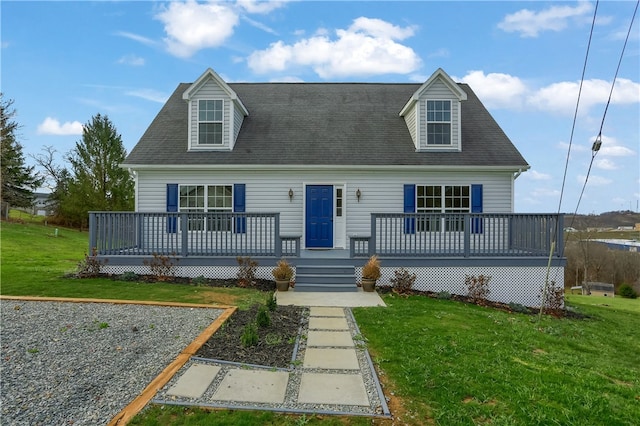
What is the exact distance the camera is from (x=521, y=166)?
12250mm

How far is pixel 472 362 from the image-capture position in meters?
4.64

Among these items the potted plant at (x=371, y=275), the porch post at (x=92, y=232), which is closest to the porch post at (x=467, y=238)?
the potted plant at (x=371, y=275)

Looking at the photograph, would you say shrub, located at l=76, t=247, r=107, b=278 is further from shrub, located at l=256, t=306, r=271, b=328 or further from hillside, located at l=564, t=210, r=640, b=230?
hillside, located at l=564, t=210, r=640, b=230

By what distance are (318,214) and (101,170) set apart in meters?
26.6

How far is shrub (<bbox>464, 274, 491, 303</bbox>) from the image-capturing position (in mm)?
9664

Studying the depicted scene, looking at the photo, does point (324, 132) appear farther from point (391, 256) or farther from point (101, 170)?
point (101, 170)

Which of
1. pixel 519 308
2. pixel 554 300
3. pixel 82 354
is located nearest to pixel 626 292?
pixel 554 300

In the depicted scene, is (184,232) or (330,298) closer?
(330,298)

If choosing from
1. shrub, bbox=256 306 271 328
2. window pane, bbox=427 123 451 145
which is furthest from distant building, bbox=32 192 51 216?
shrub, bbox=256 306 271 328

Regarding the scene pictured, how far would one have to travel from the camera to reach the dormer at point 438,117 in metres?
12.8

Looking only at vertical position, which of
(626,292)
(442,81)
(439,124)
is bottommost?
(626,292)

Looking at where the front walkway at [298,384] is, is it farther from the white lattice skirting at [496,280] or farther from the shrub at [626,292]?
the shrub at [626,292]

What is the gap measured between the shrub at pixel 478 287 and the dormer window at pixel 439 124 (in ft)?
16.8

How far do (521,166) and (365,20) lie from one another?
8002 mm
